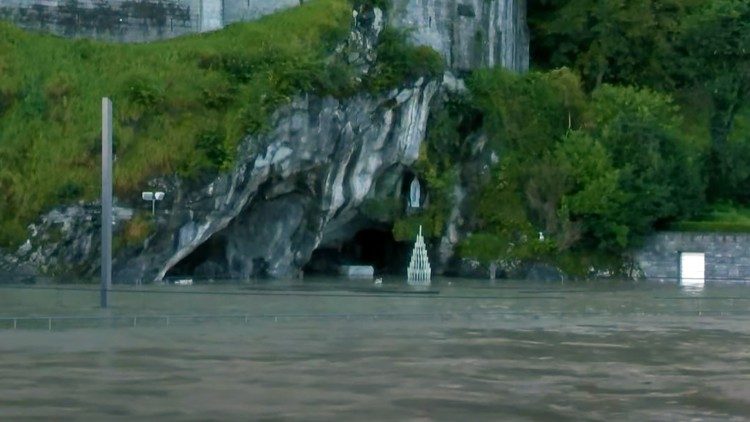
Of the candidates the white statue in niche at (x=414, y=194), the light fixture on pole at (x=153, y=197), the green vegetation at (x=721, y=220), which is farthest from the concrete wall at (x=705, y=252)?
the light fixture on pole at (x=153, y=197)

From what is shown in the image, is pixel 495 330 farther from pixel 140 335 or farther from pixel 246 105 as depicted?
Answer: pixel 246 105

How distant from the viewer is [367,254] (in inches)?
1905

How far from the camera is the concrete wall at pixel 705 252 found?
4403 cm

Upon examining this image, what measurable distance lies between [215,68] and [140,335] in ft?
59.9

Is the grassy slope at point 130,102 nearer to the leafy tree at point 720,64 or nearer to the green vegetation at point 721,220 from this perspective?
the green vegetation at point 721,220

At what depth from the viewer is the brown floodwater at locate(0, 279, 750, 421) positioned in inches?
530

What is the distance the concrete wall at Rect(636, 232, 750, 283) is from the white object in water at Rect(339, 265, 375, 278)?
28.0 feet

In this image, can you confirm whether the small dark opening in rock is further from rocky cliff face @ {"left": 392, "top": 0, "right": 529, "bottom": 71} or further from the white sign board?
the white sign board

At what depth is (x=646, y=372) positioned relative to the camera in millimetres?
16797

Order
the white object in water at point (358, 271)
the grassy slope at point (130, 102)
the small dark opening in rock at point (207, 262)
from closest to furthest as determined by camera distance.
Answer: the grassy slope at point (130, 102) → the small dark opening in rock at point (207, 262) → the white object in water at point (358, 271)

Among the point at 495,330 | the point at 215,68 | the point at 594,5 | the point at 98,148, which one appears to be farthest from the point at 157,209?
the point at 594,5

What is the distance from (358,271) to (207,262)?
18.4ft

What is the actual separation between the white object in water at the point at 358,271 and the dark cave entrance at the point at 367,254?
85 cm

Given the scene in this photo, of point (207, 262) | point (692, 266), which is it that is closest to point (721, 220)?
point (692, 266)
